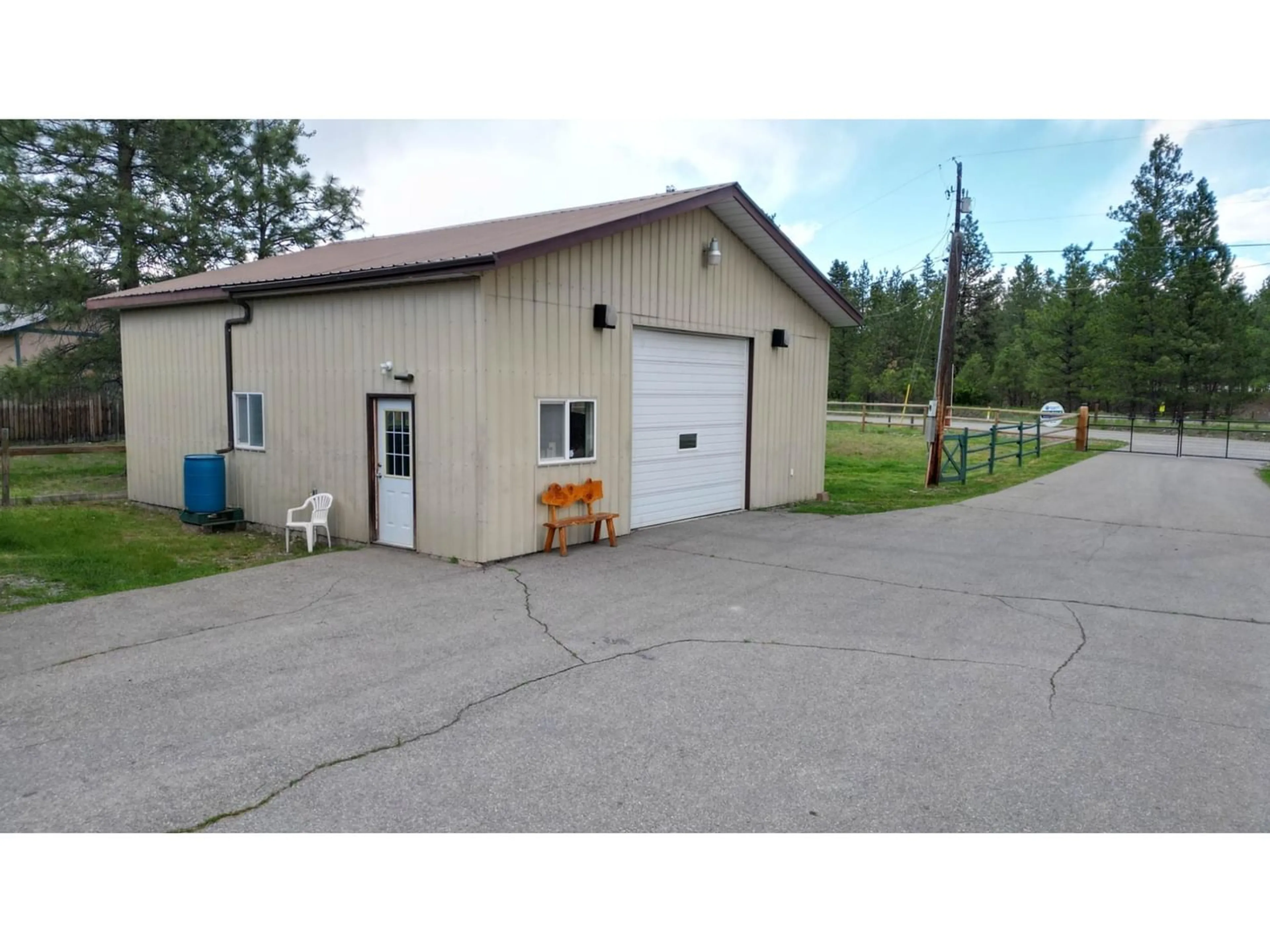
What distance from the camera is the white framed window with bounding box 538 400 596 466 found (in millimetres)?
9242

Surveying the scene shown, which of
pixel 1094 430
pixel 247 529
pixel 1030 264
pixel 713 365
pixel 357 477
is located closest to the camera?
pixel 357 477

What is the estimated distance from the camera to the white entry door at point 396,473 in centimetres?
923

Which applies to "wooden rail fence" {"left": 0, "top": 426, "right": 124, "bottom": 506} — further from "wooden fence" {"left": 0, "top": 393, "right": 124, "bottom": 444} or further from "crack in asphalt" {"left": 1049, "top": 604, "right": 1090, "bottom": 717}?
"crack in asphalt" {"left": 1049, "top": 604, "right": 1090, "bottom": 717}

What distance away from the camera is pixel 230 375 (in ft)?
37.2

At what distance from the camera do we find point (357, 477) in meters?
9.72

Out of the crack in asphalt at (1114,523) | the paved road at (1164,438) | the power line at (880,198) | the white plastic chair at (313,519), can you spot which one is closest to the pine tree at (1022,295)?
the paved road at (1164,438)

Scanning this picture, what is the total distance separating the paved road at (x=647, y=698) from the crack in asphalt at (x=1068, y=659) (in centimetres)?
4

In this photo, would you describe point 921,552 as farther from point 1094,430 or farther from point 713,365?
point 1094,430

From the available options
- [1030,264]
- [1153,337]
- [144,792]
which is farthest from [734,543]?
[1030,264]

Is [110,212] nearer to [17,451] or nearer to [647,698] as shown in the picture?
[17,451]

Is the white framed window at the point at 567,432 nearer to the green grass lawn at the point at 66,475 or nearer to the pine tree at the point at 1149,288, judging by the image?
the green grass lawn at the point at 66,475

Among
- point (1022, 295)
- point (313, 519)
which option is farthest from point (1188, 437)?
point (1022, 295)

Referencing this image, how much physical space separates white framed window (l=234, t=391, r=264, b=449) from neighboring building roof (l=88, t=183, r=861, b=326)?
141cm

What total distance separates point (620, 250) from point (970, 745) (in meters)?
7.33
